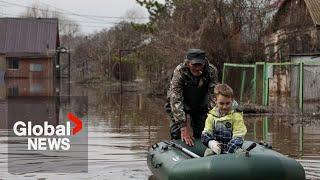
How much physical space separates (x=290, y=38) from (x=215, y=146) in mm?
28879

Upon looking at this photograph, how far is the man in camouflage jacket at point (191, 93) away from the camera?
10070mm

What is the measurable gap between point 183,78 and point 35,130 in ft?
30.7

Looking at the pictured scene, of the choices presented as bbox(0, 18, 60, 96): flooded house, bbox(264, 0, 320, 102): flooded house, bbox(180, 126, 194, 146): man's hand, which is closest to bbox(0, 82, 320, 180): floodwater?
bbox(180, 126, 194, 146): man's hand

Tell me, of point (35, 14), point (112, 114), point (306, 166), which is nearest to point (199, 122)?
point (306, 166)

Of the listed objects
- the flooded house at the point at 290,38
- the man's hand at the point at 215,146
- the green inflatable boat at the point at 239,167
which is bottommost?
the green inflatable boat at the point at 239,167

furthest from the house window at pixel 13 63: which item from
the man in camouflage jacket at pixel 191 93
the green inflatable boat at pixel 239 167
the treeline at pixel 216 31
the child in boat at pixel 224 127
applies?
the green inflatable boat at pixel 239 167

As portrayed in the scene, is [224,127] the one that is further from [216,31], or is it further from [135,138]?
[216,31]

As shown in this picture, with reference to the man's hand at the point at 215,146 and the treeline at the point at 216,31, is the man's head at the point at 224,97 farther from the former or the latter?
the treeline at the point at 216,31

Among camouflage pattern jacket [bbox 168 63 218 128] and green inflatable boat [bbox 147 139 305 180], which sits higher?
camouflage pattern jacket [bbox 168 63 218 128]

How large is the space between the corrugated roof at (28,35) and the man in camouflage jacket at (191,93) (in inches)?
2463

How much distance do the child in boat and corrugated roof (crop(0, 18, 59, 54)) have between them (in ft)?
212

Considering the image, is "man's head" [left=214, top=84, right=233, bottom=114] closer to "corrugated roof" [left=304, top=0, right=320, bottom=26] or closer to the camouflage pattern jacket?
the camouflage pattern jacket

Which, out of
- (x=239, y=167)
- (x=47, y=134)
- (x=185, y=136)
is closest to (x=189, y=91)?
(x=185, y=136)

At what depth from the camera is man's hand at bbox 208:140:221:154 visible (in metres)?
8.52
